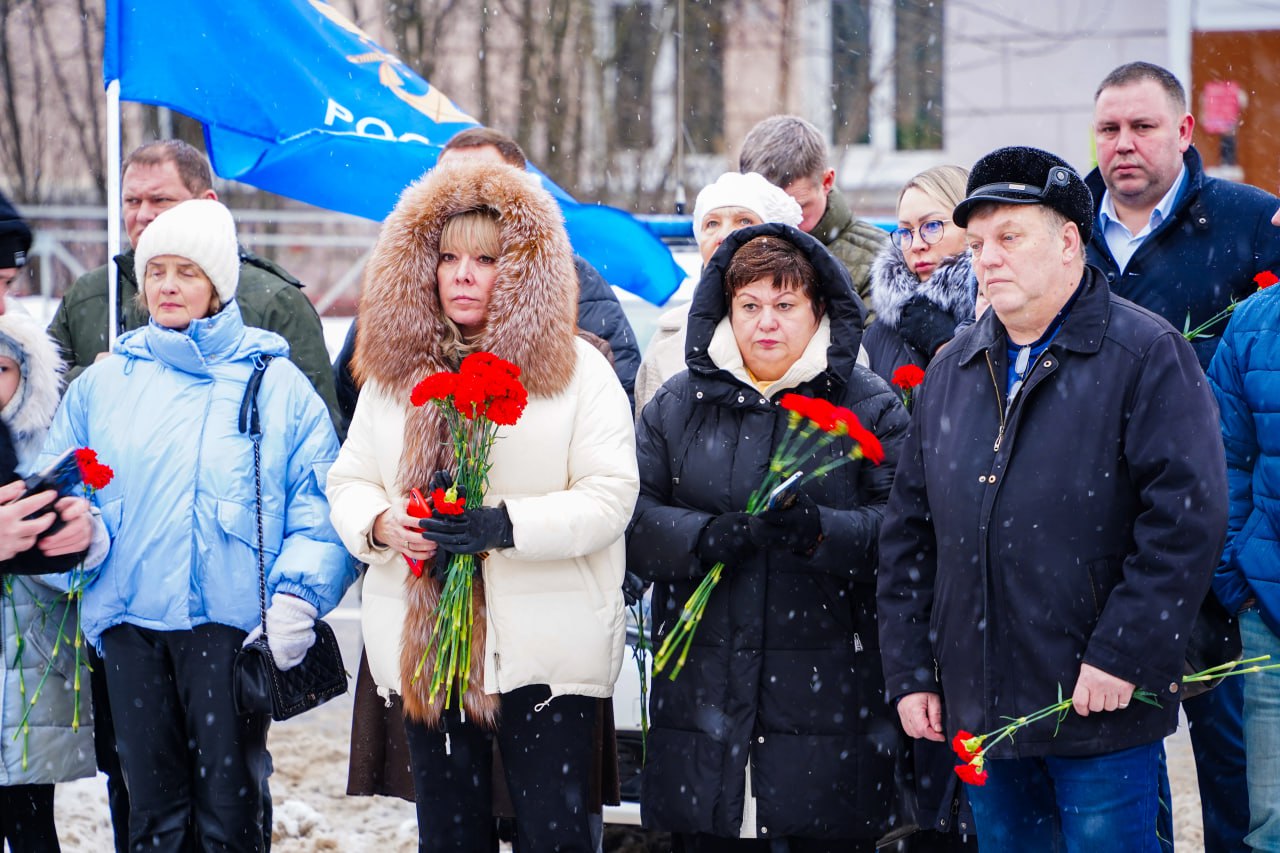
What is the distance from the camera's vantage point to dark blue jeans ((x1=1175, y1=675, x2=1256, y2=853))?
4352mm

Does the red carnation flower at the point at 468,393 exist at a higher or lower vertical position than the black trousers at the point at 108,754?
higher

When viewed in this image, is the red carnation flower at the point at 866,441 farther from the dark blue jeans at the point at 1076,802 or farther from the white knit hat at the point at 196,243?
the white knit hat at the point at 196,243

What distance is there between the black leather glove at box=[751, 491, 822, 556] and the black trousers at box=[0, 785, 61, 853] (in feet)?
7.78

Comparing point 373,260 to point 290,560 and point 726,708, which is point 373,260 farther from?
point 726,708

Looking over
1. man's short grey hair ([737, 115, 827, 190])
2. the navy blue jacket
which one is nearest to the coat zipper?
the navy blue jacket

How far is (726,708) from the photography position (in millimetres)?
4051

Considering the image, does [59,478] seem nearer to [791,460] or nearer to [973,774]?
[791,460]

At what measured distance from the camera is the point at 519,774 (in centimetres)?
399

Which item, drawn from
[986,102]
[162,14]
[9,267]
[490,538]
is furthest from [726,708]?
[986,102]

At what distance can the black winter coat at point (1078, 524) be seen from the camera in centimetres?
332

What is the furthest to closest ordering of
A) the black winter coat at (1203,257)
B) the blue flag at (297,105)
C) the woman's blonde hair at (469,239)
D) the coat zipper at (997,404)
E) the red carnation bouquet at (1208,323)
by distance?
the blue flag at (297,105)
the black winter coat at (1203,257)
the red carnation bouquet at (1208,323)
the woman's blonde hair at (469,239)
the coat zipper at (997,404)

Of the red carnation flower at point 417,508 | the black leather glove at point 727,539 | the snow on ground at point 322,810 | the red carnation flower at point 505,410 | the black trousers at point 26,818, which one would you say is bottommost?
the snow on ground at point 322,810

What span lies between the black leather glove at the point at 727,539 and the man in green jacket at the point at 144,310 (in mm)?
1750

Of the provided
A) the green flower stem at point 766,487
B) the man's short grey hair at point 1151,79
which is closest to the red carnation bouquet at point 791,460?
the green flower stem at point 766,487
